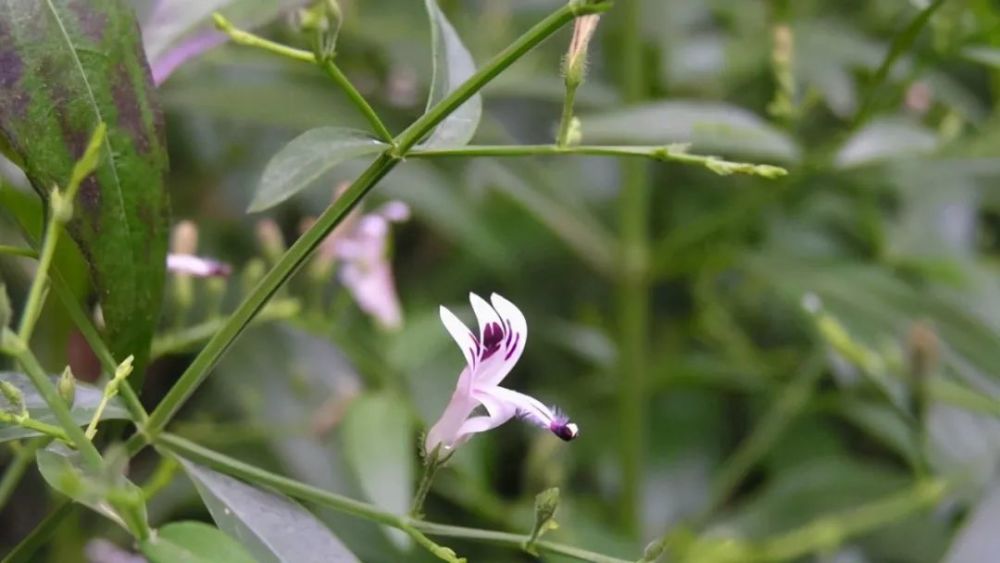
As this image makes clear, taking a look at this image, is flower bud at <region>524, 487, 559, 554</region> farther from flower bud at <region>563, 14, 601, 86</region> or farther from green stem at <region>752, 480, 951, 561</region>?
green stem at <region>752, 480, 951, 561</region>

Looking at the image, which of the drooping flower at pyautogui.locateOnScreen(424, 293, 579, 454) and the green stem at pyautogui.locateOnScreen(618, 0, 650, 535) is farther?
the green stem at pyautogui.locateOnScreen(618, 0, 650, 535)

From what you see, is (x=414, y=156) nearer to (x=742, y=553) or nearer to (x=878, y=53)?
(x=742, y=553)

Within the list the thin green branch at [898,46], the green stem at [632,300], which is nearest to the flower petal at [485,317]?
the thin green branch at [898,46]

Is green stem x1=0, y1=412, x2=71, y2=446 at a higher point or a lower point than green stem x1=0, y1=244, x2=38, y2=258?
lower

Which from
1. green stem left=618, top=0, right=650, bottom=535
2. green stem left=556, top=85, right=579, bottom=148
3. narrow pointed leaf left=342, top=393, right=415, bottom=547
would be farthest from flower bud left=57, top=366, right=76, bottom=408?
green stem left=618, top=0, right=650, bottom=535

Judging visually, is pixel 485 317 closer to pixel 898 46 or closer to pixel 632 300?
pixel 898 46

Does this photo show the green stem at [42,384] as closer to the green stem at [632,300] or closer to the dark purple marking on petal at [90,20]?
the dark purple marking on petal at [90,20]

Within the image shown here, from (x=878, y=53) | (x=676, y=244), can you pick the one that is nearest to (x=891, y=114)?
(x=878, y=53)
